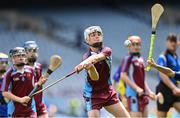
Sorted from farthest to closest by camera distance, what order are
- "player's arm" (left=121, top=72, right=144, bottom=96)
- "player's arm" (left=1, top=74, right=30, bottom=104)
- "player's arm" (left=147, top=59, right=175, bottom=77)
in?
1. "player's arm" (left=121, top=72, right=144, bottom=96)
2. "player's arm" (left=1, top=74, right=30, bottom=104)
3. "player's arm" (left=147, top=59, right=175, bottom=77)

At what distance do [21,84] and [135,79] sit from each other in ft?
7.40

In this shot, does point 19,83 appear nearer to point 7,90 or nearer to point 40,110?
point 7,90

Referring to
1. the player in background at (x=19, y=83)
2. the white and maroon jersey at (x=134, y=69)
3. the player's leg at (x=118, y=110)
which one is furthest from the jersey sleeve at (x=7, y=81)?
the white and maroon jersey at (x=134, y=69)

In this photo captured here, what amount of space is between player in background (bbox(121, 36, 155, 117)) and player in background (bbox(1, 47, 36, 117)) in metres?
1.86

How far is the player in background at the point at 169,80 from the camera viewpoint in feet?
29.9

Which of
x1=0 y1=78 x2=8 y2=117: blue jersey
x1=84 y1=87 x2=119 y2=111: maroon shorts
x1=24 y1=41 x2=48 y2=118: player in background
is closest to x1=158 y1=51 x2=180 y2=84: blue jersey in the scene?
x1=24 y1=41 x2=48 y2=118: player in background

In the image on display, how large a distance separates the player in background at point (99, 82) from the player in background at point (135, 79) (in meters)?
2.01

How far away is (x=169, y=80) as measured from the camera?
30.3ft

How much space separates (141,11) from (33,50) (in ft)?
28.9

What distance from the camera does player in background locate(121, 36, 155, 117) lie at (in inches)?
368

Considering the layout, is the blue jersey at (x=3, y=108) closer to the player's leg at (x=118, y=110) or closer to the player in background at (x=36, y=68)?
the player in background at (x=36, y=68)

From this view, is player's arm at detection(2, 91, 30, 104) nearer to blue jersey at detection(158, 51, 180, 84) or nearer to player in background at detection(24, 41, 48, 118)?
player in background at detection(24, 41, 48, 118)

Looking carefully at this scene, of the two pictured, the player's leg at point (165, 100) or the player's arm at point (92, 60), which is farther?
the player's leg at point (165, 100)

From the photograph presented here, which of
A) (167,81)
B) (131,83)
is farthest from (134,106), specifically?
(167,81)
